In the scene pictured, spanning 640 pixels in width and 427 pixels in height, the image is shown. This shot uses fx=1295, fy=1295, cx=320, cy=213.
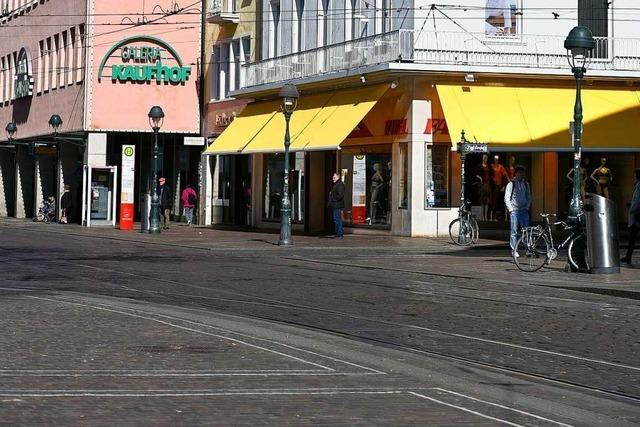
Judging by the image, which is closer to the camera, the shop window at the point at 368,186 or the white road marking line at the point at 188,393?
the white road marking line at the point at 188,393

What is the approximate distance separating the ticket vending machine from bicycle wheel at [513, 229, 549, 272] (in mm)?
27745

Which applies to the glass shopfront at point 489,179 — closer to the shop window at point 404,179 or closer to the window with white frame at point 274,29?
the shop window at point 404,179

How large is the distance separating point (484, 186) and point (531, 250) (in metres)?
14.8

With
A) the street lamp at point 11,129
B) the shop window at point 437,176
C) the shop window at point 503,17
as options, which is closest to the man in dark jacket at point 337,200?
the shop window at point 437,176

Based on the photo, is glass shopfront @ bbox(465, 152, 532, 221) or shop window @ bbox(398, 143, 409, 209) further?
glass shopfront @ bbox(465, 152, 532, 221)

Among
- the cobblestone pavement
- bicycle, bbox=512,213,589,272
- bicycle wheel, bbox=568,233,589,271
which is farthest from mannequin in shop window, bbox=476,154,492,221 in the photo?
bicycle wheel, bbox=568,233,589,271

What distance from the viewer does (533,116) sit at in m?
37.9

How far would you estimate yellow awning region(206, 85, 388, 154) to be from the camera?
38719mm

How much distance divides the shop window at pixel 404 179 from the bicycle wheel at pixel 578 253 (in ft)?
48.9

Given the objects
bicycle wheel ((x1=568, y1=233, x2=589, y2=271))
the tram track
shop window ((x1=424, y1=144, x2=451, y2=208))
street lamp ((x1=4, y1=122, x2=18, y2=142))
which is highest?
street lamp ((x1=4, y1=122, x2=18, y2=142))

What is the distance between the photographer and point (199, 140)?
49.2 meters

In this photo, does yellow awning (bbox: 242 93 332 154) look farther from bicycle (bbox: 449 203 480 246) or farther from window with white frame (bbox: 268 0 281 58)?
bicycle (bbox: 449 203 480 246)

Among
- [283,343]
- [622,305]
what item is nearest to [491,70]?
[622,305]

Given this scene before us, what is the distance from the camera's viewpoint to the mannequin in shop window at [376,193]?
40.3 meters
